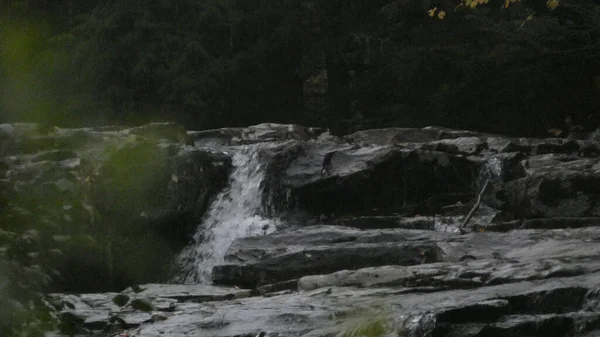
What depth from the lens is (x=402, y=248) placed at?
808 centimetres

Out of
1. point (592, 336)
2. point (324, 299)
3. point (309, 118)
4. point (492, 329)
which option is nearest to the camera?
point (592, 336)

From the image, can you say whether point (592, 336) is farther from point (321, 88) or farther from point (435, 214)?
point (321, 88)

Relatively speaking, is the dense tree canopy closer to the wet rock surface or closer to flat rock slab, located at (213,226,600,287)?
the wet rock surface

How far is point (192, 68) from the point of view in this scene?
2217 centimetres

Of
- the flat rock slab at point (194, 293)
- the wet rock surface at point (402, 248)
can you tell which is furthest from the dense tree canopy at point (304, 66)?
the flat rock slab at point (194, 293)

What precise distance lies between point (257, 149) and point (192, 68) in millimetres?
10297

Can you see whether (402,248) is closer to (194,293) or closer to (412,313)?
(194,293)

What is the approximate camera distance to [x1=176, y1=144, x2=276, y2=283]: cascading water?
11172 millimetres

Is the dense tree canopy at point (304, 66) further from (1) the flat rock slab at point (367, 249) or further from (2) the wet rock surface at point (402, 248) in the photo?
(1) the flat rock slab at point (367, 249)

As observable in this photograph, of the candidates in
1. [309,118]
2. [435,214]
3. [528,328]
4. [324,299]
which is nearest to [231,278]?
[324,299]

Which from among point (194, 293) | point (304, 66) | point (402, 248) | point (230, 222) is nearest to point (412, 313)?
point (402, 248)

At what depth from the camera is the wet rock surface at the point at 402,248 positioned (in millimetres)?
5457

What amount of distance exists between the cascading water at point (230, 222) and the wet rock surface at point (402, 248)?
0.52ft

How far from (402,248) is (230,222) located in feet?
12.7
